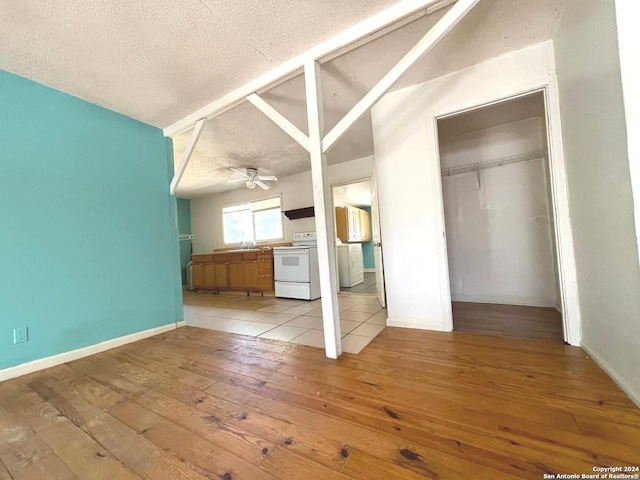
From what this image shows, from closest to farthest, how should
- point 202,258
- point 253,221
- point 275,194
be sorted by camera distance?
point 275,194, point 202,258, point 253,221

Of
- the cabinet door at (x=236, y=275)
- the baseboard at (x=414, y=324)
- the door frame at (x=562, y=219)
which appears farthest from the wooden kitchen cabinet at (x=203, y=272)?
the door frame at (x=562, y=219)

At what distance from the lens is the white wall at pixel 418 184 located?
2.18 metres

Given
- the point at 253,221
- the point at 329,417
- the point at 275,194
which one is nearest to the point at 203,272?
the point at 253,221

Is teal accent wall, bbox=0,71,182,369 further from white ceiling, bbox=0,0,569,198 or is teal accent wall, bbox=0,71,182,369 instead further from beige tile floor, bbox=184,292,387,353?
beige tile floor, bbox=184,292,387,353

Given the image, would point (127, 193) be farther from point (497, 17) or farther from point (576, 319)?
point (576, 319)

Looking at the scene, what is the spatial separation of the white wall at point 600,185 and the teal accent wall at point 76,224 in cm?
377

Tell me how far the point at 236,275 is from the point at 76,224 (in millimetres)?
3009

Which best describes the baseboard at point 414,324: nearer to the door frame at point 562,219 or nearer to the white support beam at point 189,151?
the door frame at point 562,219

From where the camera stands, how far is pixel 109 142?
2523mm

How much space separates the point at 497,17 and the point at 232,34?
1.86m

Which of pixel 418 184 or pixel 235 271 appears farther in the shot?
pixel 235 271

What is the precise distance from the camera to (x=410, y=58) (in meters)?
1.61

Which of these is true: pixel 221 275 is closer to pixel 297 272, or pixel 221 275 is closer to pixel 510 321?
pixel 297 272

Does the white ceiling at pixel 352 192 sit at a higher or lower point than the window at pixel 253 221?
higher
